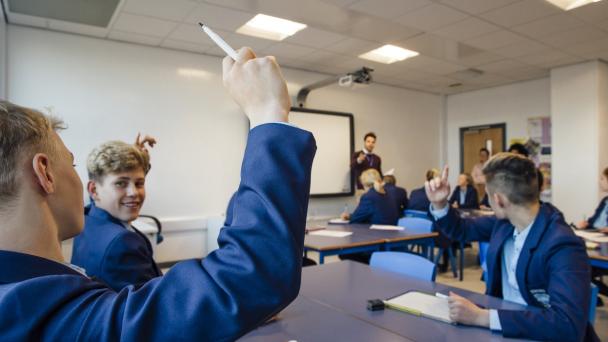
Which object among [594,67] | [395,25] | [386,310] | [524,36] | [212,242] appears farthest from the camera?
[594,67]

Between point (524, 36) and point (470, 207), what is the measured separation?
2546 millimetres

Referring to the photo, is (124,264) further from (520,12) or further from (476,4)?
(520,12)

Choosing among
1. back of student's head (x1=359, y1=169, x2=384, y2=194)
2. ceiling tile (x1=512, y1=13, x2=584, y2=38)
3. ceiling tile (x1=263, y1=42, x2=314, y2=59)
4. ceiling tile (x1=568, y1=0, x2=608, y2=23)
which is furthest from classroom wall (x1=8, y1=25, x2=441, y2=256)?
ceiling tile (x1=568, y1=0, x2=608, y2=23)

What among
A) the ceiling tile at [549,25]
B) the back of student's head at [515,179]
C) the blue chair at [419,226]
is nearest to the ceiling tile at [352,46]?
the ceiling tile at [549,25]

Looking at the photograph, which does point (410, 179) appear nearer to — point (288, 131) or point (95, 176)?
point (95, 176)

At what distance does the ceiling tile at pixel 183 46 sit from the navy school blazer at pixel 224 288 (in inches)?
194

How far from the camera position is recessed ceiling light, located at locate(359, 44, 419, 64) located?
18.3ft

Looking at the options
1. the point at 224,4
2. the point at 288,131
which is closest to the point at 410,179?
the point at 224,4

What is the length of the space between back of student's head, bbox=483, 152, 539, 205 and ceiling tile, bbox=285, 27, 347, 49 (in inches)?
131

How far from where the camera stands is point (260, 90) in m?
0.58

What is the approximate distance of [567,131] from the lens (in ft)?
20.4

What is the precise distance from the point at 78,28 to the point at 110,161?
3.62 metres

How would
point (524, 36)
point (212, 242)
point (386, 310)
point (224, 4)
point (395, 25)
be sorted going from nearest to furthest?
point (386, 310), point (224, 4), point (395, 25), point (524, 36), point (212, 242)

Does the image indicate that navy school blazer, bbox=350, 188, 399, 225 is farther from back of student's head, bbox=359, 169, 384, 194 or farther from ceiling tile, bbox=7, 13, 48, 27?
ceiling tile, bbox=7, 13, 48, 27
